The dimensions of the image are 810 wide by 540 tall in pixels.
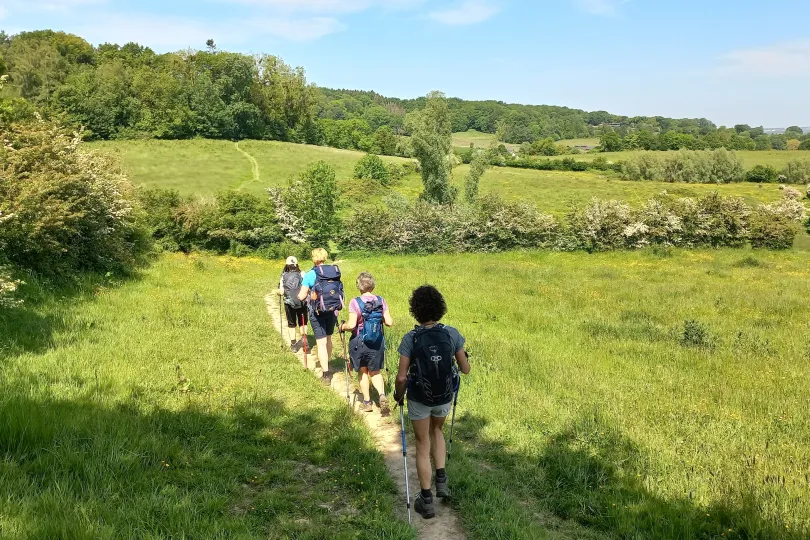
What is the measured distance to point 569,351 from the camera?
1083 centimetres

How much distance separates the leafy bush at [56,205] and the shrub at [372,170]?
4715cm

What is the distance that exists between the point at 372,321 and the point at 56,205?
1053 centimetres

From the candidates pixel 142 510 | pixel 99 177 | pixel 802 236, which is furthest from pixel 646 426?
pixel 802 236

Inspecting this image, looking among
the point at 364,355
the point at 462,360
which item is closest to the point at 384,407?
the point at 364,355

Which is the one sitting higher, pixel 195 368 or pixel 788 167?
pixel 788 167

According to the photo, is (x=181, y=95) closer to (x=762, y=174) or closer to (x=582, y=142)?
(x=762, y=174)

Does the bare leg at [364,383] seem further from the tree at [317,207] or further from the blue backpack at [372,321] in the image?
the tree at [317,207]

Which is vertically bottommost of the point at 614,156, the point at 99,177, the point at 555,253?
the point at 555,253

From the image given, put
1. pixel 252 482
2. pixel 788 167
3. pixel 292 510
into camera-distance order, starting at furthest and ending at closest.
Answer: pixel 788 167, pixel 252 482, pixel 292 510

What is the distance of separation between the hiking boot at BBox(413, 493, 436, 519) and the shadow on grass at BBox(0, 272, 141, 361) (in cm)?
697

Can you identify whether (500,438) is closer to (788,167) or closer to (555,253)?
(555,253)

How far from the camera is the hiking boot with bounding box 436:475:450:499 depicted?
5.18 metres

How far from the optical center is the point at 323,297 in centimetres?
855

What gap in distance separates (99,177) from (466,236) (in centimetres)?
2193
